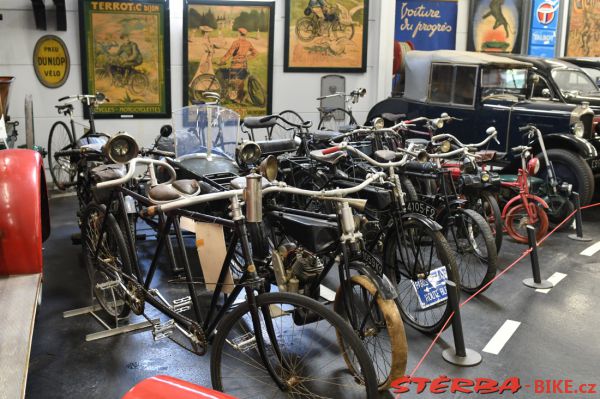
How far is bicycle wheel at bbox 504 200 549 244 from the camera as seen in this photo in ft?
17.5

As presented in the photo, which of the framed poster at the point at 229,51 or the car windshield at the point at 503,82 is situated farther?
the framed poster at the point at 229,51

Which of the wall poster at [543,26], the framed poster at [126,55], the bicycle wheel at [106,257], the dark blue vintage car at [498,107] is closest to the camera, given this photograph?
the bicycle wheel at [106,257]

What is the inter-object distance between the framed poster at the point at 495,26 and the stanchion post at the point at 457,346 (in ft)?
27.3

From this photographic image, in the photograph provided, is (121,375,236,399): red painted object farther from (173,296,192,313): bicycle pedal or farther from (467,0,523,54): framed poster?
(467,0,523,54): framed poster

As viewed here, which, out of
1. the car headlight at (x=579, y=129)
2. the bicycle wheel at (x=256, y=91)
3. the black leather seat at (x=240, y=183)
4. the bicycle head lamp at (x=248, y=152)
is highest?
the bicycle wheel at (x=256, y=91)

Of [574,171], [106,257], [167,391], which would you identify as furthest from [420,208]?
[574,171]

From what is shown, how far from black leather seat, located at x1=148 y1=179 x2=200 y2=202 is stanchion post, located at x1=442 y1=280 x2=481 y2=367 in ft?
4.94

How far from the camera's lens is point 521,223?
5.42 m

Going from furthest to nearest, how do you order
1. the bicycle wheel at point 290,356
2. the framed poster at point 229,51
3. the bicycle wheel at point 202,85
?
the bicycle wheel at point 202,85, the framed poster at point 229,51, the bicycle wheel at point 290,356

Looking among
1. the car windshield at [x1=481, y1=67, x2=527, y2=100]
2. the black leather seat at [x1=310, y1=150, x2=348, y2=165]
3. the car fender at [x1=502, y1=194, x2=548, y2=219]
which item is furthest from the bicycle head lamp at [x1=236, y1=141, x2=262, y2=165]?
the car windshield at [x1=481, y1=67, x2=527, y2=100]

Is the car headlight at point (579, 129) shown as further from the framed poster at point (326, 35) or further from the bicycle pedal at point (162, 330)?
the bicycle pedal at point (162, 330)

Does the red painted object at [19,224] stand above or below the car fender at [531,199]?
above

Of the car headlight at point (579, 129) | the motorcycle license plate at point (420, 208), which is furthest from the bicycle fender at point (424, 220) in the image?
the car headlight at point (579, 129)

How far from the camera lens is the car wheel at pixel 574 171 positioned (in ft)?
19.9
